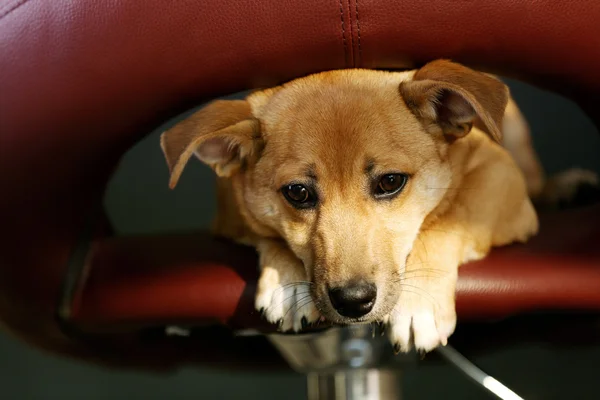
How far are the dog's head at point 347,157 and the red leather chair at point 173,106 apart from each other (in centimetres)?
11

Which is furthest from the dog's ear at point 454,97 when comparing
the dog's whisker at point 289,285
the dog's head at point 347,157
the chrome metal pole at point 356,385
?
the chrome metal pole at point 356,385

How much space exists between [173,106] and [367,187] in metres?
0.40

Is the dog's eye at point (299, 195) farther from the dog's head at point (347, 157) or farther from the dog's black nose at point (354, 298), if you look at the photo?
the dog's black nose at point (354, 298)

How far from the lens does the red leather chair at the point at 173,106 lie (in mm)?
1070

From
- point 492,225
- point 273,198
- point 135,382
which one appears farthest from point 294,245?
point 135,382

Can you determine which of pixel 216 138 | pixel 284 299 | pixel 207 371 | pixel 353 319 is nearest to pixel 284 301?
pixel 284 299

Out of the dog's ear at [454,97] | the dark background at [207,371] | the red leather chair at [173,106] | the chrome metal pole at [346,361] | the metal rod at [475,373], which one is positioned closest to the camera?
the red leather chair at [173,106]

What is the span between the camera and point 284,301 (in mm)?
1270

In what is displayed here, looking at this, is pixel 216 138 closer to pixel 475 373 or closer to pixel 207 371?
pixel 475 373

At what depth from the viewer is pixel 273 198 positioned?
1.46 m

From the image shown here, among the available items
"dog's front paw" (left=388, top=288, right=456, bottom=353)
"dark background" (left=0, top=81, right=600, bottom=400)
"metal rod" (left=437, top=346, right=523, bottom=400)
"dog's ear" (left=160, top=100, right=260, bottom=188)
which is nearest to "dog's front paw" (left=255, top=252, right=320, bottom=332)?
"dog's front paw" (left=388, top=288, right=456, bottom=353)

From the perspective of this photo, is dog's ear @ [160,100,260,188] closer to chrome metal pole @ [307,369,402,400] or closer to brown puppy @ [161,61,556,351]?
brown puppy @ [161,61,556,351]

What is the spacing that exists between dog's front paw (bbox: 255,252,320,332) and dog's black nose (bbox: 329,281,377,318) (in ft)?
0.18

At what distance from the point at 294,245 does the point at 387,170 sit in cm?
24
